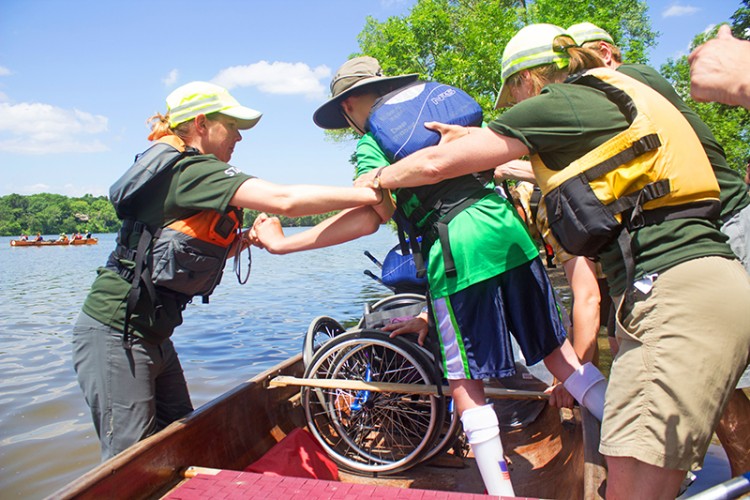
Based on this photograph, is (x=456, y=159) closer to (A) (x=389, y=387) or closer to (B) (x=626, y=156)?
(B) (x=626, y=156)

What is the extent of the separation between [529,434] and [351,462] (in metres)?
1.41

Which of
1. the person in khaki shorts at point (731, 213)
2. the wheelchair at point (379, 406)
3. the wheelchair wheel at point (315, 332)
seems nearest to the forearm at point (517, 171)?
A: the wheelchair at point (379, 406)

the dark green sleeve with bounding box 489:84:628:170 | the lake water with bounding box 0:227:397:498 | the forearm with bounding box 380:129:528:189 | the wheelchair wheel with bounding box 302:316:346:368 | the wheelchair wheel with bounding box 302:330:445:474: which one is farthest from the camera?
the lake water with bounding box 0:227:397:498

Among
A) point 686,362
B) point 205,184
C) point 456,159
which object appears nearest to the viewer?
point 686,362

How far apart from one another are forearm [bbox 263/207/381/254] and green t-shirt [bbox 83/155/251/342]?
1.57 feet

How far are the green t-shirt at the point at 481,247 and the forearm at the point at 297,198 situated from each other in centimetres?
45

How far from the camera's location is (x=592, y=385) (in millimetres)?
2619

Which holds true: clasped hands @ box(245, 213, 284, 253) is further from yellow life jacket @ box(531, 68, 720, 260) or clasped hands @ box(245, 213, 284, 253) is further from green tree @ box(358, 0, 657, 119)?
green tree @ box(358, 0, 657, 119)

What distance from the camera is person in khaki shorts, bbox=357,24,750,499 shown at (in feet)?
5.39

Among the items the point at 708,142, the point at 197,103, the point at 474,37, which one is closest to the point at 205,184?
the point at 197,103

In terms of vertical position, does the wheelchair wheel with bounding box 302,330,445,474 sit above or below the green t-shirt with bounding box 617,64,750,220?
below

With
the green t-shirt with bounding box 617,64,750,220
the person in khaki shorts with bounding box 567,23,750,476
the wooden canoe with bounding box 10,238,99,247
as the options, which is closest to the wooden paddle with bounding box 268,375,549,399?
the person in khaki shorts with bounding box 567,23,750,476

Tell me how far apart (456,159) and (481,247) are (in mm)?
492

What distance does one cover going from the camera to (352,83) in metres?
2.91
